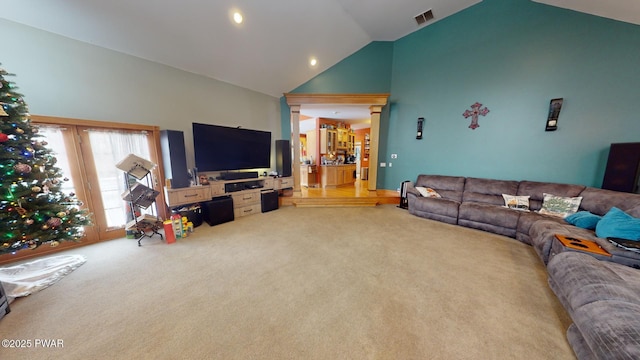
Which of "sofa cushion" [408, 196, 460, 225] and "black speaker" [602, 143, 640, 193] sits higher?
"black speaker" [602, 143, 640, 193]

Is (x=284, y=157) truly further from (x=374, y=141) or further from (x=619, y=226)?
(x=619, y=226)

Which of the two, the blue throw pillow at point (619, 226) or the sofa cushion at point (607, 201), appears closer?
the blue throw pillow at point (619, 226)

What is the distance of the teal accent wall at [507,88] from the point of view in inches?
114

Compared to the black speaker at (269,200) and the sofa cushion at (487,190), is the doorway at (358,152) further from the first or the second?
the black speaker at (269,200)

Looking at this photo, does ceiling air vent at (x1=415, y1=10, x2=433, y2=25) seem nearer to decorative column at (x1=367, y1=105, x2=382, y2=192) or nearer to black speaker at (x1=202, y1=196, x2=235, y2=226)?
decorative column at (x1=367, y1=105, x2=382, y2=192)

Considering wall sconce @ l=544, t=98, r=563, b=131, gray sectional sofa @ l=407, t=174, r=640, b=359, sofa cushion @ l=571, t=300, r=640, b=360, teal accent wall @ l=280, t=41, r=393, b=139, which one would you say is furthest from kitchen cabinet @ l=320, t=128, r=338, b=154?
sofa cushion @ l=571, t=300, r=640, b=360

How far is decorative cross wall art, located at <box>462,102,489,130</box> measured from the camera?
3941 millimetres

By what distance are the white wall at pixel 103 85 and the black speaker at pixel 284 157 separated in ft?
4.47

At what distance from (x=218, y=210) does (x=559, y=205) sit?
5.81m

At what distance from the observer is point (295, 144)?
527 centimetres

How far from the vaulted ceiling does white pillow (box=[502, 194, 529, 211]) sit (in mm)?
2807

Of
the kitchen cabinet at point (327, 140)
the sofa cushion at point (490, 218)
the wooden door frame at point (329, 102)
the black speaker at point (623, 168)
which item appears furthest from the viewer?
the kitchen cabinet at point (327, 140)

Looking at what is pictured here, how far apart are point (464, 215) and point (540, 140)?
6.33 ft

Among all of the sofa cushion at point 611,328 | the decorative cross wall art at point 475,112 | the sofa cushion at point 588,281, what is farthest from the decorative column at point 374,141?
the sofa cushion at point 611,328
